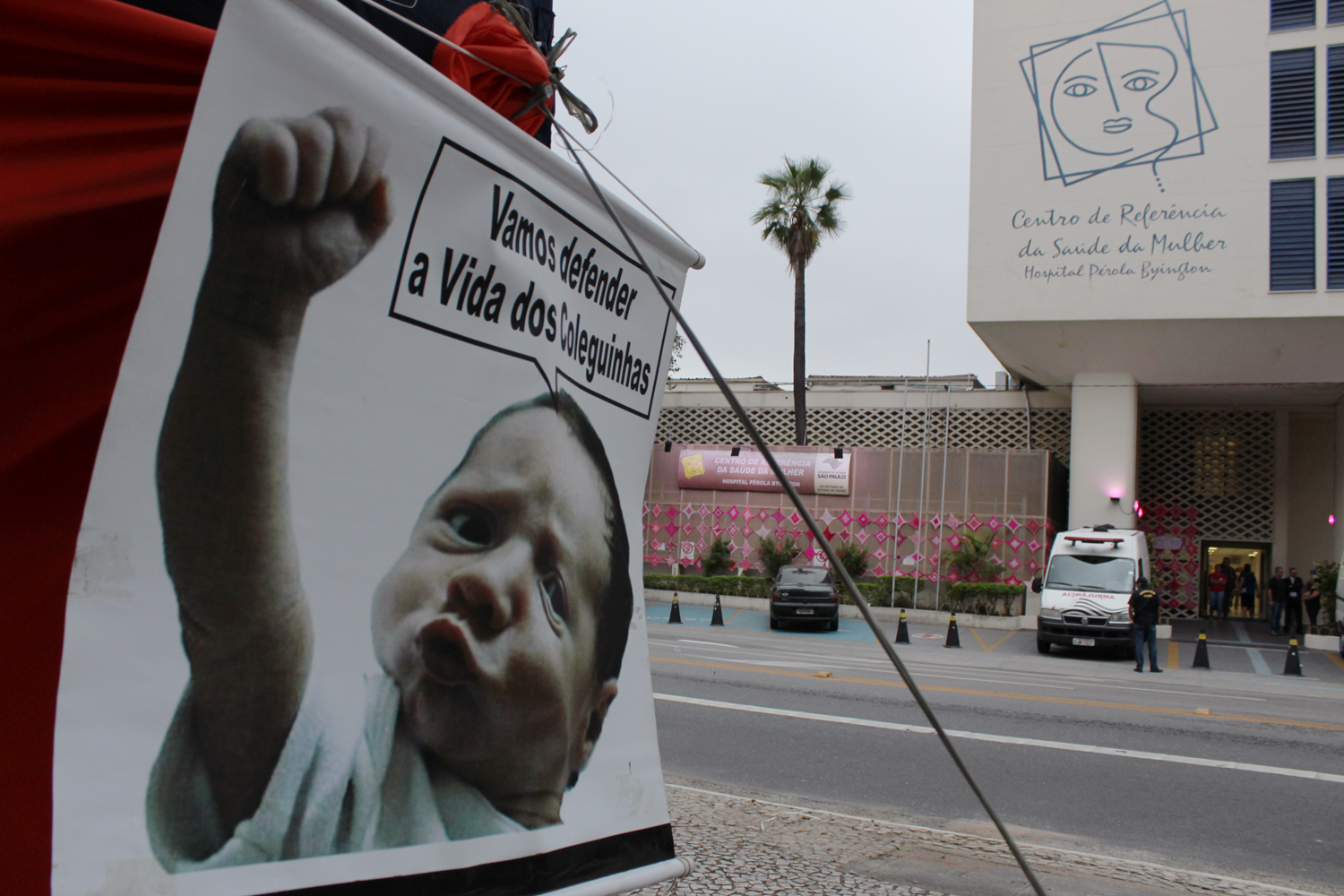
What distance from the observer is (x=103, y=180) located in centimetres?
137

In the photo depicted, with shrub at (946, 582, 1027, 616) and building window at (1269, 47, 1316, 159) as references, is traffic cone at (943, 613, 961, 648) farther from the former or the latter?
building window at (1269, 47, 1316, 159)

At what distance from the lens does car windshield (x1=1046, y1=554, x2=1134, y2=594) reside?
19562 mm

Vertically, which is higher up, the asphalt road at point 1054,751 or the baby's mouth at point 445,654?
the baby's mouth at point 445,654

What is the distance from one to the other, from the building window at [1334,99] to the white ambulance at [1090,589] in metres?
10.3

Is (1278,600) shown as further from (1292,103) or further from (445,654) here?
(445,654)

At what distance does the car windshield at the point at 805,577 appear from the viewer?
23.2 meters

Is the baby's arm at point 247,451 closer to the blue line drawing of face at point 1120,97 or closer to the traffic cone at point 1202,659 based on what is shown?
the traffic cone at point 1202,659

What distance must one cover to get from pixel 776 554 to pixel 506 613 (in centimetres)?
2648

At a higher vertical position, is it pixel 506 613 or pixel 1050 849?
pixel 506 613

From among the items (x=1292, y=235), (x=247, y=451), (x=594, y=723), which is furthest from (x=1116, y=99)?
(x=247, y=451)

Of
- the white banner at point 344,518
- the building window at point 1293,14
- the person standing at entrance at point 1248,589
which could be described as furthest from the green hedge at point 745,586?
the white banner at point 344,518

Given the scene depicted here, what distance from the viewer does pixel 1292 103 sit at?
22500mm

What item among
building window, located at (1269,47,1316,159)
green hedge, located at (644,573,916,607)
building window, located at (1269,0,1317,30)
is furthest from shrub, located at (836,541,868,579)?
building window, located at (1269,0,1317,30)

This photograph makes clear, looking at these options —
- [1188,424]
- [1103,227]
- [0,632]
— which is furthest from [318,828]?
[1188,424]
